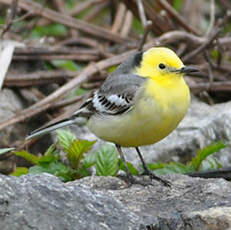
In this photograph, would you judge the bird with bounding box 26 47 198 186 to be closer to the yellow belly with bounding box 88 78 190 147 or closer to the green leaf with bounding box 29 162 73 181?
the yellow belly with bounding box 88 78 190 147

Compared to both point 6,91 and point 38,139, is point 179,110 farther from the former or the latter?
point 6,91

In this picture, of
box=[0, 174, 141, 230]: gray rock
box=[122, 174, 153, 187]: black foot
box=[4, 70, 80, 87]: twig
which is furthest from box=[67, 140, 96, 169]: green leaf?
box=[4, 70, 80, 87]: twig

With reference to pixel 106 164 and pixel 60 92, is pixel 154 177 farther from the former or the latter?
pixel 60 92

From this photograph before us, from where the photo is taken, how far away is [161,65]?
4.16m

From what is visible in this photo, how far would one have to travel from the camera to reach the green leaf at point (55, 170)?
4359 mm

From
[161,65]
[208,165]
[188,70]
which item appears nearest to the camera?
[188,70]

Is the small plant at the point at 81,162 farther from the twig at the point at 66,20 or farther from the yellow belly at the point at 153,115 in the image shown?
the twig at the point at 66,20

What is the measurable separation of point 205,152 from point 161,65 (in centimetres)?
85

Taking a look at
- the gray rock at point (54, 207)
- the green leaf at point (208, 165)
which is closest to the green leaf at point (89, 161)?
the green leaf at point (208, 165)

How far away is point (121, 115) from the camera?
418 cm

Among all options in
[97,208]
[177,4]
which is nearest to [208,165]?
[97,208]

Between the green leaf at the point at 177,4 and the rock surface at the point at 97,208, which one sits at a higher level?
the green leaf at the point at 177,4

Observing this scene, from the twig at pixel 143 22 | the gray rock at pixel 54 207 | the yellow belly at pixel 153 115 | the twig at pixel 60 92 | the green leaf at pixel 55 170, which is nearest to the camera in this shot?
the gray rock at pixel 54 207

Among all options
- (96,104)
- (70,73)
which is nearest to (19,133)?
(70,73)
